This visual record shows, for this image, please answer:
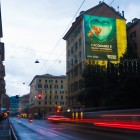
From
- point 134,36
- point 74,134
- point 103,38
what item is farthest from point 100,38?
point 74,134

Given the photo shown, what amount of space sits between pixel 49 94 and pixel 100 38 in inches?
2691

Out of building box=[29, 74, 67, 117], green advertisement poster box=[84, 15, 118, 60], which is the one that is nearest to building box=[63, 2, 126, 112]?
green advertisement poster box=[84, 15, 118, 60]

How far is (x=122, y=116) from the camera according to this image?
2580cm

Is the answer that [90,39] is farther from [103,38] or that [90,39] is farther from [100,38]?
[103,38]

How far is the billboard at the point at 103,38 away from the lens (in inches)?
3054

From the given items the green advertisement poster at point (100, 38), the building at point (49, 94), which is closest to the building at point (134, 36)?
the green advertisement poster at point (100, 38)

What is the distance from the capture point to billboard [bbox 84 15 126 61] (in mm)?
77562

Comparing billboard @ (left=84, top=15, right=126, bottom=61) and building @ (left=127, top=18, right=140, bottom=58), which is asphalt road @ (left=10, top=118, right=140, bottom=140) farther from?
building @ (left=127, top=18, right=140, bottom=58)

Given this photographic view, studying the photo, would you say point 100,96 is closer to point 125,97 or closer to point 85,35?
point 125,97

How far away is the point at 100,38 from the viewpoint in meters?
78.4

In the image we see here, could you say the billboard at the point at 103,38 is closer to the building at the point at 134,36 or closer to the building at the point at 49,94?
the building at the point at 134,36

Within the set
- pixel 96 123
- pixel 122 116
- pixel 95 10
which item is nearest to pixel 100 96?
pixel 95 10

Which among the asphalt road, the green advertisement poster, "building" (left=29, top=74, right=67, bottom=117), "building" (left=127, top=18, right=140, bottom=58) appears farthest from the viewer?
"building" (left=29, top=74, right=67, bottom=117)

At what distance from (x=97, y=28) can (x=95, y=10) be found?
4221 millimetres
